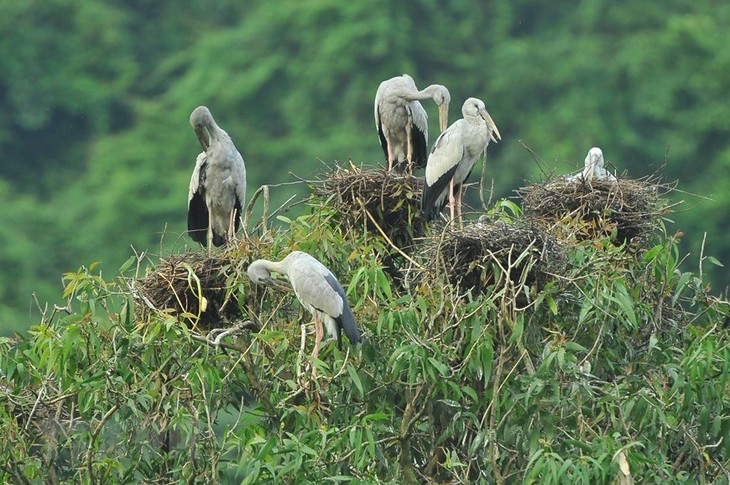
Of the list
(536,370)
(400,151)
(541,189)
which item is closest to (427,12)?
(400,151)

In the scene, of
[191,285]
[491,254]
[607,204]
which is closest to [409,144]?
[607,204]

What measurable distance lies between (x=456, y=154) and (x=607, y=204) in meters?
1.15

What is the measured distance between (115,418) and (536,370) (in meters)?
1.95

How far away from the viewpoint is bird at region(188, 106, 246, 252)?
453 inches

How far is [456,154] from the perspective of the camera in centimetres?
1055

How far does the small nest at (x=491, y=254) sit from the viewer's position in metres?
8.21

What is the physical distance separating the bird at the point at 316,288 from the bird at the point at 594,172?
2.04m

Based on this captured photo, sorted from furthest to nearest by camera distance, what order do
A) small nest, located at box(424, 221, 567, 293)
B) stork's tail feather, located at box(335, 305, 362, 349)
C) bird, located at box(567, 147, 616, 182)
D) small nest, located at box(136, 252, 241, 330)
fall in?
bird, located at box(567, 147, 616, 182), small nest, located at box(136, 252, 241, 330), small nest, located at box(424, 221, 567, 293), stork's tail feather, located at box(335, 305, 362, 349)

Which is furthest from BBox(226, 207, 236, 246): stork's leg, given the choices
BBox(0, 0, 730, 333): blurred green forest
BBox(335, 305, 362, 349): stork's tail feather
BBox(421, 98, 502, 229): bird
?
BBox(0, 0, 730, 333): blurred green forest

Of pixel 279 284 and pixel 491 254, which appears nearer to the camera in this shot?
pixel 491 254

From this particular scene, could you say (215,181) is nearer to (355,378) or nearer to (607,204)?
(607,204)

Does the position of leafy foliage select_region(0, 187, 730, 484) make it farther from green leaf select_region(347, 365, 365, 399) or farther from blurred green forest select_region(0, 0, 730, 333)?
blurred green forest select_region(0, 0, 730, 333)

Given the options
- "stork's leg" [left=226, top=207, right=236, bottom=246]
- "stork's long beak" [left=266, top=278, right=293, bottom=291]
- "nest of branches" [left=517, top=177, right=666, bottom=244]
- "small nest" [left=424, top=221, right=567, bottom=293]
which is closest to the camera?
"small nest" [left=424, top=221, right=567, bottom=293]

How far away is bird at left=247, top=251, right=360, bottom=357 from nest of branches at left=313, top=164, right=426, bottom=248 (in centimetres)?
85
